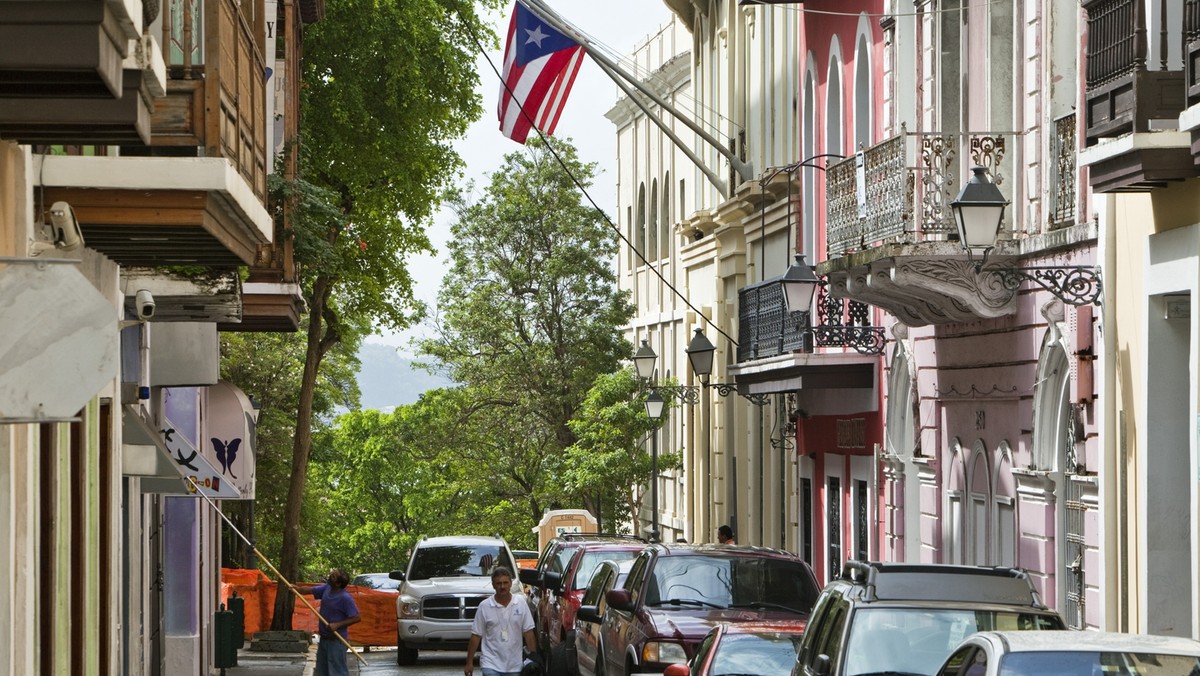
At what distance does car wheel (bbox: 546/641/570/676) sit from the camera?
75.8ft

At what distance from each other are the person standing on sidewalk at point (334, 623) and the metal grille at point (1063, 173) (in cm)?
816

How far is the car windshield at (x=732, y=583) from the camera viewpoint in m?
17.9

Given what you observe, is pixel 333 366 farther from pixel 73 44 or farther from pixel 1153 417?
pixel 73 44

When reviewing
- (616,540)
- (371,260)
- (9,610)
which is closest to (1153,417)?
(9,610)

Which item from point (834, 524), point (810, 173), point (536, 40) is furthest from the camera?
point (810, 173)

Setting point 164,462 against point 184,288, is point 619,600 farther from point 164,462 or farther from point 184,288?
point 184,288

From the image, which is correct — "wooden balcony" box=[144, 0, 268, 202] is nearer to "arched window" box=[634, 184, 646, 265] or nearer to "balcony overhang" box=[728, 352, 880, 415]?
"balcony overhang" box=[728, 352, 880, 415]

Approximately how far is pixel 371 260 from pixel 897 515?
15455 mm

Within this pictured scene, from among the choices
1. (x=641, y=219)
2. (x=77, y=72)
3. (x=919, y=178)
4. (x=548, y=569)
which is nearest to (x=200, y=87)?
(x=77, y=72)

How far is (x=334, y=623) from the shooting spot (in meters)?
20.3

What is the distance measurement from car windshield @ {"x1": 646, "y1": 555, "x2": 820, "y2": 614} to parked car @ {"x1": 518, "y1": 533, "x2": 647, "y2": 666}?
6.90 m

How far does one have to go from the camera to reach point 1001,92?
2102cm

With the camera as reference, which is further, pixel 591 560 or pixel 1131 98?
pixel 591 560

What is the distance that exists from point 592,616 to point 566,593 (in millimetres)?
5690
